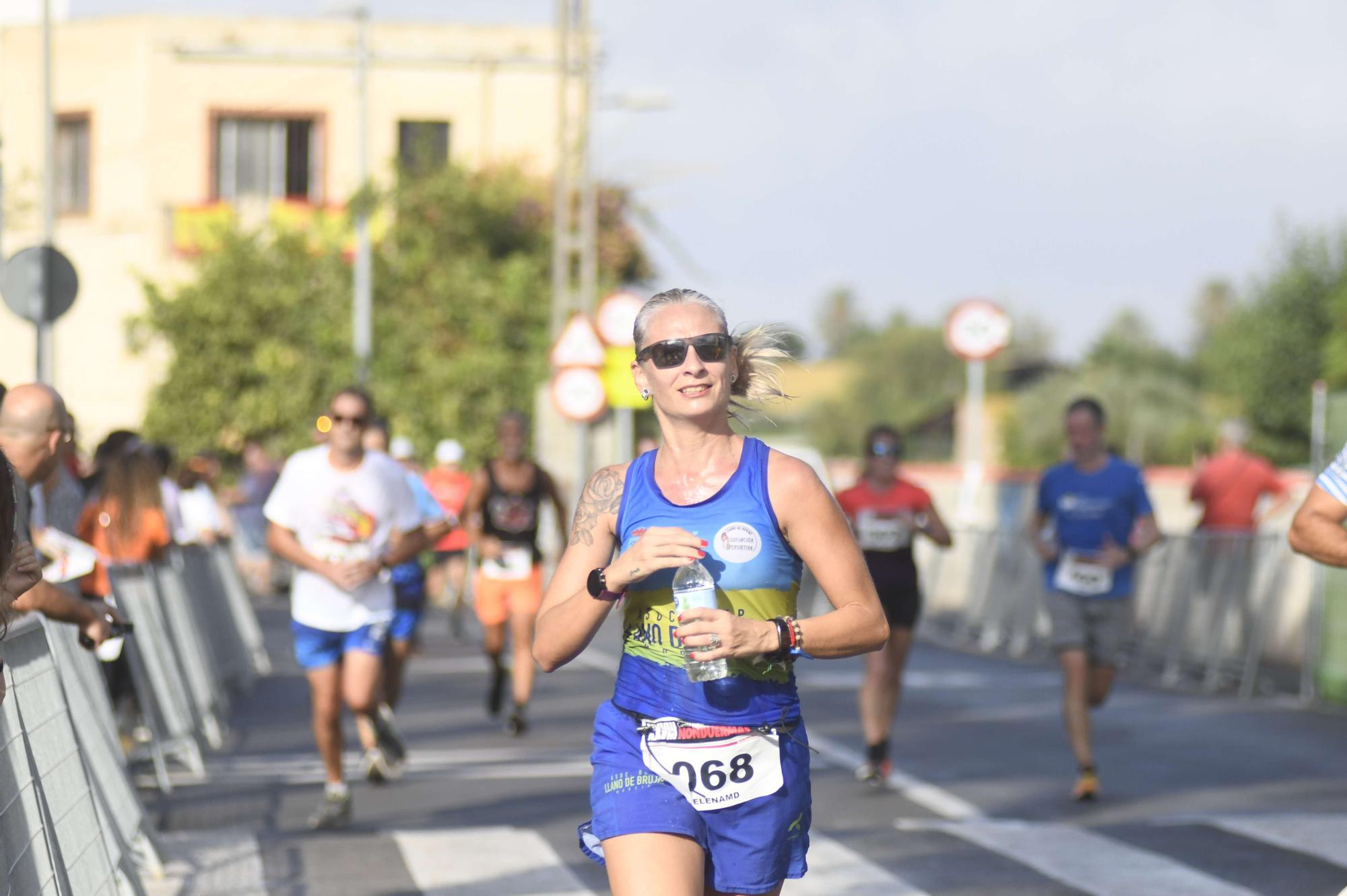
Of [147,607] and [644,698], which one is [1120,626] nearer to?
[147,607]

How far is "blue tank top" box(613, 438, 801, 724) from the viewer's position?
449cm

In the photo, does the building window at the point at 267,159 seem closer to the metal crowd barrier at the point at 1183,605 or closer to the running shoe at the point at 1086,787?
the metal crowd barrier at the point at 1183,605

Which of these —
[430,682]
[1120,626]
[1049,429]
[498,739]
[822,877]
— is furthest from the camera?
[1049,429]

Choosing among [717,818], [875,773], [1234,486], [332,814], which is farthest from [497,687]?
[717,818]

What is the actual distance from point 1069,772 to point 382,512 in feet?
13.4

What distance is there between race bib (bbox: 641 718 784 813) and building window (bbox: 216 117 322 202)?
37.1 m

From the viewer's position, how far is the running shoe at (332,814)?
907 centimetres

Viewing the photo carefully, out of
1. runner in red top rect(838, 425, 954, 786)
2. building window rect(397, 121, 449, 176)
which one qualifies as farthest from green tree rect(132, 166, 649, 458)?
runner in red top rect(838, 425, 954, 786)

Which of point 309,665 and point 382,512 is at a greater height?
point 382,512

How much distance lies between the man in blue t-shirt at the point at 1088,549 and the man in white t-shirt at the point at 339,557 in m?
3.40

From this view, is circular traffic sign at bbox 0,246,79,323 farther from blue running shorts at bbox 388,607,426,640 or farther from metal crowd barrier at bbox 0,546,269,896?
blue running shorts at bbox 388,607,426,640

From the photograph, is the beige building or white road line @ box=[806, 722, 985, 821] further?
the beige building

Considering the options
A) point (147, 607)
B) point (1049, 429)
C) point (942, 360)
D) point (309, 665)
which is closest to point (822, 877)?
point (309, 665)

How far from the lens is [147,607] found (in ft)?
36.2
